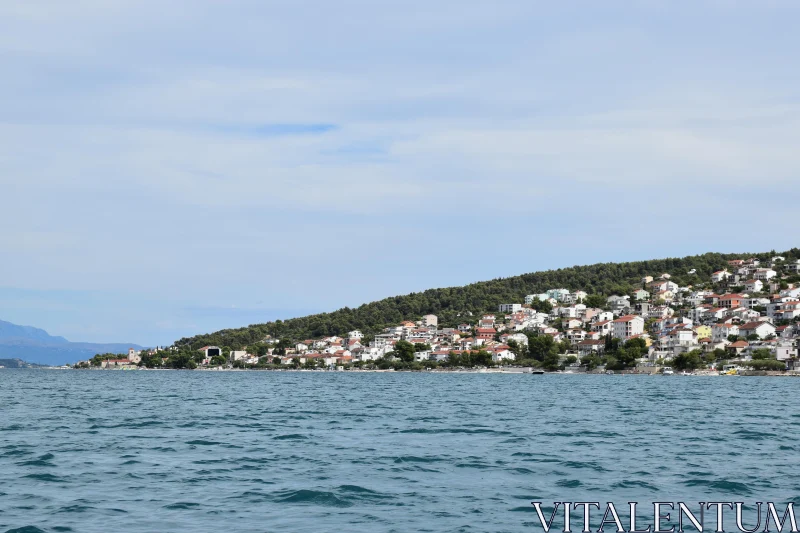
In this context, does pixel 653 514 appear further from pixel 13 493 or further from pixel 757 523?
pixel 13 493

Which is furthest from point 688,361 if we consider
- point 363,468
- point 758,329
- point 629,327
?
point 363,468

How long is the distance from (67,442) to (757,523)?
2129 centimetres

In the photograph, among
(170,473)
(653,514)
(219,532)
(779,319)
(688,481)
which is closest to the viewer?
(219,532)

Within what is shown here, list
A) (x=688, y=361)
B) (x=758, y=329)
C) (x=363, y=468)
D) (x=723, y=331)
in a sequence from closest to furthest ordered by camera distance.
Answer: (x=363, y=468) < (x=688, y=361) < (x=758, y=329) < (x=723, y=331)

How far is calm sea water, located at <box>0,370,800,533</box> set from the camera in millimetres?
16078

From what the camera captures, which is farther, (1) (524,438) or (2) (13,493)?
(1) (524,438)

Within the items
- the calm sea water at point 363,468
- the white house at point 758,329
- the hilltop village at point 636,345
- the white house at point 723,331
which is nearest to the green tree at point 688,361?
the hilltop village at point 636,345

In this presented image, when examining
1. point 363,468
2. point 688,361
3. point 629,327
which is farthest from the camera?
point 629,327

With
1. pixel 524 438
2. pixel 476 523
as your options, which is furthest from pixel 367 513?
pixel 524 438

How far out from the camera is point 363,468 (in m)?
21.8

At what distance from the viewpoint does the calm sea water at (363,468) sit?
16078mm

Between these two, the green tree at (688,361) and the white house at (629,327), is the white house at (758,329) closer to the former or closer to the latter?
the white house at (629,327)

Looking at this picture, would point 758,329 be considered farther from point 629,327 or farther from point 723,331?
point 629,327

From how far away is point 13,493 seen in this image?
18.3 metres
